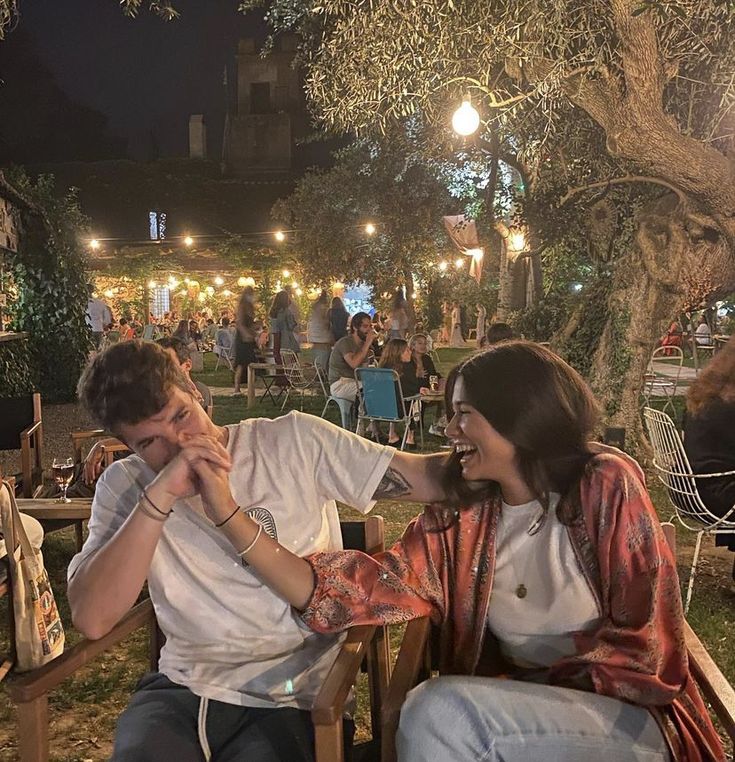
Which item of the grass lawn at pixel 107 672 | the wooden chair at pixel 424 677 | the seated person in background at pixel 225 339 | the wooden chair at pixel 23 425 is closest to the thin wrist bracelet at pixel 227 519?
the wooden chair at pixel 424 677

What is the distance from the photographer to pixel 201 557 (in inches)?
74.8

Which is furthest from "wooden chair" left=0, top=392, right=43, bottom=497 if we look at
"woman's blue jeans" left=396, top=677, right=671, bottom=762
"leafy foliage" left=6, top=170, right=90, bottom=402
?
"leafy foliage" left=6, top=170, right=90, bottom=402

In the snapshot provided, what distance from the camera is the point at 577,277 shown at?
43.4 feet

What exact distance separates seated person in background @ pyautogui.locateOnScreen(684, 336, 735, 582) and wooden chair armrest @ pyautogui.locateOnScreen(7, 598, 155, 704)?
283 centimetres

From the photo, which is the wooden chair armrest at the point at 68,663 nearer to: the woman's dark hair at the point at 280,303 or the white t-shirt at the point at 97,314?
the woman's dark hair at the point at 280,303

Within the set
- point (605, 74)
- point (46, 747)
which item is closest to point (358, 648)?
point (46, 747)

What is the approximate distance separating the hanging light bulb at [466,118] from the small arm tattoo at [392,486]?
219 inches

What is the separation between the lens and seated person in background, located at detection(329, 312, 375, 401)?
8688 millimetres

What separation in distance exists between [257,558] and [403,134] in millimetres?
11720

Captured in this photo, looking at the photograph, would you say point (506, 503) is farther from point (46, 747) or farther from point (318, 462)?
point (46, 747)

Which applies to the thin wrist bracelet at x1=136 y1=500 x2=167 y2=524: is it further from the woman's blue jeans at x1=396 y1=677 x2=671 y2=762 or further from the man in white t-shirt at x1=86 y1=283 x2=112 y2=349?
the man in white t-shirt at x1=86 y1=283 x2=112 y2=349

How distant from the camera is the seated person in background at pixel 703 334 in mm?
17484

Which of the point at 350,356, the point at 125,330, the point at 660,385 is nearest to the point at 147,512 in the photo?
the point at 350,356

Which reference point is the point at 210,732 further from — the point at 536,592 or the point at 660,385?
the point at 660,385
